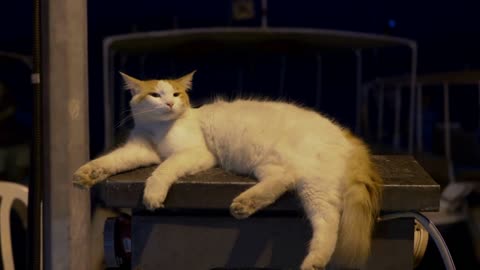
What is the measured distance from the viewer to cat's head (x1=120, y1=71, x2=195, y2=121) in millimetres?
1077

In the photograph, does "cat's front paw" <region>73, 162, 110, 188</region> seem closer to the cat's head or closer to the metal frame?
the cat's head

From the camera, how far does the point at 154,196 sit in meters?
0.81

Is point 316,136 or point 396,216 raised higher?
point 316,136

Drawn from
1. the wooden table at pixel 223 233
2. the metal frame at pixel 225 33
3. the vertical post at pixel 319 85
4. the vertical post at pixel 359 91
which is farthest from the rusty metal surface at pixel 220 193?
the vertical post at pixel 319 85

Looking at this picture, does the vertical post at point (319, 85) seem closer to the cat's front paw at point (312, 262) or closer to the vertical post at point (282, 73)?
the vertical post at point (282, 73)

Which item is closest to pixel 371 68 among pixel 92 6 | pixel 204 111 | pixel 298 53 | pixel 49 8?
pixel 298 53

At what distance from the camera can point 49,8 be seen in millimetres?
1010

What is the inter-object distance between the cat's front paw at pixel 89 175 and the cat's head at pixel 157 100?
7.4 inches

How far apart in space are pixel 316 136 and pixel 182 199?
26 cm

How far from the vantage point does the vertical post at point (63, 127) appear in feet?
3.36

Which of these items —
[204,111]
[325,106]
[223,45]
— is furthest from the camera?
[325,106]

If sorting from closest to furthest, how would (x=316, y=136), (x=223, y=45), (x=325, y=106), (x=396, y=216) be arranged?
(x=396, y=216) < (x=316, y=136) < (x=223, y=45) < (x=325, y=106)

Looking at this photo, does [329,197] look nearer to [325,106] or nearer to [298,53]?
[298,53]

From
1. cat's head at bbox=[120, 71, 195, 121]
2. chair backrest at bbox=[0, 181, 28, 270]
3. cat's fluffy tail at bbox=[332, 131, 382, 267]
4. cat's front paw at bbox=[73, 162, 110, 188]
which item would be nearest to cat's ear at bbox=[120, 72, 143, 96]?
cat's head at bbox=[120, 71, 195, 121]
